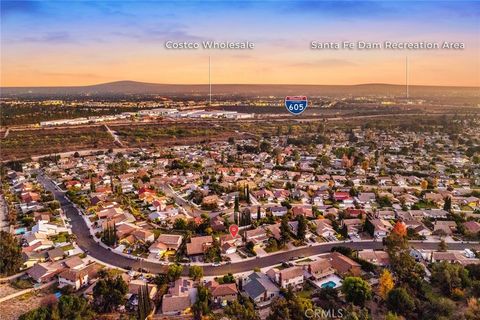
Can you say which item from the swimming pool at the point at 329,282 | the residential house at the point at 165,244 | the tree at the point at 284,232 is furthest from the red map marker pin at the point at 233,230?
the swimming pool at the point at 329,282

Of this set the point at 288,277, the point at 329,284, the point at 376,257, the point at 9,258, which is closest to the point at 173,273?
the point at 288,277

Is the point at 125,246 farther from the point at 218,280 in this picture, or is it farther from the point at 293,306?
the point at 293,306

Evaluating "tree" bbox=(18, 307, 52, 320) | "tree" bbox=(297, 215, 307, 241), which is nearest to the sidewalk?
"tree" bbox=(18, 307, 52, 320)

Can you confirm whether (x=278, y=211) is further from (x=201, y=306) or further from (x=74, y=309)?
(x=74, y=309)

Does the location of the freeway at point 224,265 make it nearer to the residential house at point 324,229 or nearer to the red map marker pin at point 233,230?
the residential house at point 324,229

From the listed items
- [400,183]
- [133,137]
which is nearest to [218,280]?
[400,183]

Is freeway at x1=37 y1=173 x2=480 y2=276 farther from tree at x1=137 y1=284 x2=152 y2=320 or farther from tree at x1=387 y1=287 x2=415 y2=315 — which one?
tree at x1=387 y1=287 x2=415 y2=315
